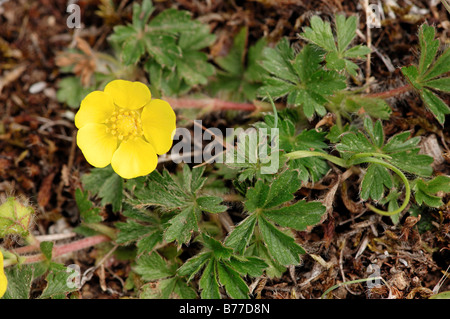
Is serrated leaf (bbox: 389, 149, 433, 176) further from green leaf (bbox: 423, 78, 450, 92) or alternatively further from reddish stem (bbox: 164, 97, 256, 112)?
reddish stem (bbox: 164, 97, 256, 112)

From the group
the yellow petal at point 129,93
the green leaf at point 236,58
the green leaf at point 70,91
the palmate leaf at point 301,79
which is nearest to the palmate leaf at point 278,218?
the palmate leaf at point 301,79

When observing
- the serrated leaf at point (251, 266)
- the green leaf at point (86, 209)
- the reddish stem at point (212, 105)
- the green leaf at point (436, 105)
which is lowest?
the green leaf at point (86, 209)

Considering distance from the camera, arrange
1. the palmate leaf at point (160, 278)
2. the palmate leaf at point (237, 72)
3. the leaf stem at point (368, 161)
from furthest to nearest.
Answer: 1. the palmate leaf at point (237, 72)
2. the palmate leaf at point (160, 278)
3. the leaf stem at point (368, 161)

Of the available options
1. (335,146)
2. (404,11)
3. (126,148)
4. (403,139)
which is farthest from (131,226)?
(404,11)

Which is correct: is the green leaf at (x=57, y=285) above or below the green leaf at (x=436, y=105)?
below

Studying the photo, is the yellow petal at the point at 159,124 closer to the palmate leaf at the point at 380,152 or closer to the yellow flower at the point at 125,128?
the yellow flower at the point at 125,128

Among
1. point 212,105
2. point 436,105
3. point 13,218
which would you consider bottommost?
point 13,218

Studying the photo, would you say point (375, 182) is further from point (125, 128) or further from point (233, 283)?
point (125, 128)

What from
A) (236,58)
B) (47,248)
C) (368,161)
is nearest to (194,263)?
(47,248)
